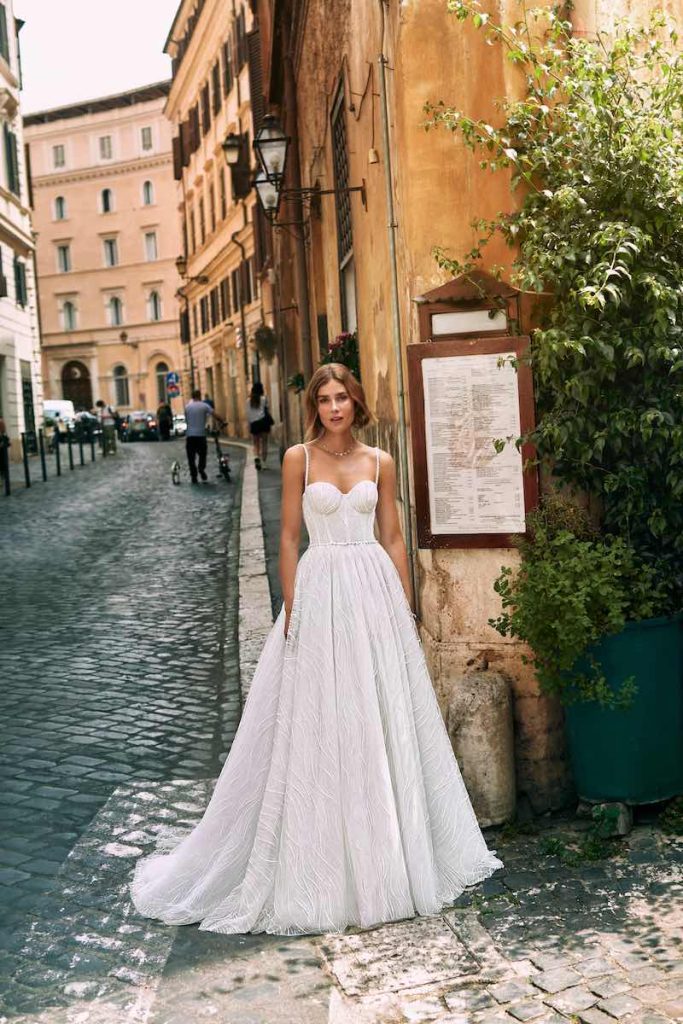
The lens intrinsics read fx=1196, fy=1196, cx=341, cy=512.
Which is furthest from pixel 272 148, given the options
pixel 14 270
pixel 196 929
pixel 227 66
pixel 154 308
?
pixel 154 308

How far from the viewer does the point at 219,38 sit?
38312mm

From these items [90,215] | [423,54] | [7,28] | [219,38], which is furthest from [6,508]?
[90,215]

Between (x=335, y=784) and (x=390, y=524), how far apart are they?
2.99ft

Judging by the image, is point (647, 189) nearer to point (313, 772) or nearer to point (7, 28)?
point (313, 772)

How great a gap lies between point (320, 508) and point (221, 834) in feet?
3.84

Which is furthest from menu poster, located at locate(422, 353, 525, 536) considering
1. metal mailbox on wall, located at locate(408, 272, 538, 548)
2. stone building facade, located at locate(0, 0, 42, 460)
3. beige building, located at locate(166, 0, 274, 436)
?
stone building facade, located at locate(0, 0, 42, 460)

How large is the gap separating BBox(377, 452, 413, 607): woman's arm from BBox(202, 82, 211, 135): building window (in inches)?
1565

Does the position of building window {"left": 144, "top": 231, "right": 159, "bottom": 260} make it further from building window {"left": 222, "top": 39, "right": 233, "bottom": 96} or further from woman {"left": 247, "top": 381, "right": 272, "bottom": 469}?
woman {"left": 247, "top": 381, "right": 272, "bottom": 469}

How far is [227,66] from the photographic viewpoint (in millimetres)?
37062

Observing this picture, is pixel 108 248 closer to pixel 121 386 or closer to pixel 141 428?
pixel 121 386

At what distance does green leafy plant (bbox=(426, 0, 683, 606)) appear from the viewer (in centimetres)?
417

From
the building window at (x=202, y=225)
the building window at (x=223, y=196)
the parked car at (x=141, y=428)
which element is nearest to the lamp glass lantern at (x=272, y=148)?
the building window at (x=223, y=196)

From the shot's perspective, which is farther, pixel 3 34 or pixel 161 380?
pixel 161 380

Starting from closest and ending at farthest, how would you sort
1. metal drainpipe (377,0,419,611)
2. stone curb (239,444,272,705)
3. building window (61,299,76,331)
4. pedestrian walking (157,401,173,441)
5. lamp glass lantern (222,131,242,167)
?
1. metal drainpipe (377,0,419,611)
2. stone curb (239,444,272,705)
3. lamp glass lantern (222,131,242,167)
4. pedestrian walking (157,401,173,441)
5. building window (61,299,76,331)
